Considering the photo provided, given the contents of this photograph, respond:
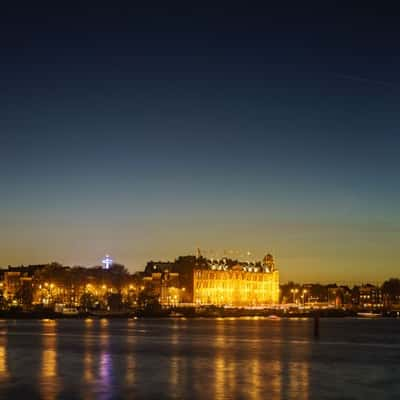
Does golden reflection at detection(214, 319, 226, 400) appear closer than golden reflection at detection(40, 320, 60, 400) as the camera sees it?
No

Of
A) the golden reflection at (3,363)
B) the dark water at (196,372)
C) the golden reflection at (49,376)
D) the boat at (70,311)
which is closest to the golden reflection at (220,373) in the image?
the dark water at (196,372)

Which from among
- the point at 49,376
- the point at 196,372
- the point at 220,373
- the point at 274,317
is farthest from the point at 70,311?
the point at 49,376

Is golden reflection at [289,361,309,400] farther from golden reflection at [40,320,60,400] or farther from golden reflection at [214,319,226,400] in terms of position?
golden reflection at [40,320,60,400]

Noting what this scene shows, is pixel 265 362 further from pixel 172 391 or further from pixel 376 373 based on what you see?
pixel 172 391

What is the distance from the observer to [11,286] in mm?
185625

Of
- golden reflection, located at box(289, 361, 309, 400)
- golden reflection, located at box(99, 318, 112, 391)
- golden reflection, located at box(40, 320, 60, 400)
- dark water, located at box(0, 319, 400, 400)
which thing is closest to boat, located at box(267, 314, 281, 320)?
dark water, located at box(0, 319, 400, 400)

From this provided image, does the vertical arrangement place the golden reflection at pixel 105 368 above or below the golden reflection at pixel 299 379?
above

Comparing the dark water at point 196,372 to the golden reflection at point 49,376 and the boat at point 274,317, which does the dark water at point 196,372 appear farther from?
the boat at point 274,317

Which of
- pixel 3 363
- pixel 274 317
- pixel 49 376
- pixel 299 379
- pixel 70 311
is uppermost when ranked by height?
pixel 70 311

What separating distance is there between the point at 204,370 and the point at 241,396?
9608mm

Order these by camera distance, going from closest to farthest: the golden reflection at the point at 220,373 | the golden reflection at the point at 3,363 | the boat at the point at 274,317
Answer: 1. the golden reflection at the point at 220,373
2. the golden reflection at the point at 3,363
3. the boat at the point at 274,317

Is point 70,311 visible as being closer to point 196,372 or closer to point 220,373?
point 196,372

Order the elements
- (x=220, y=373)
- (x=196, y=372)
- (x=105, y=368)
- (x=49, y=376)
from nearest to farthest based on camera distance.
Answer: (x=49, y=376) < (x=220, y=373) < (x=196, y=372) < (x=105, y=368)

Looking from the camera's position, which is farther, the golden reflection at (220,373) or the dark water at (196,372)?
the dark water at (196,372)
